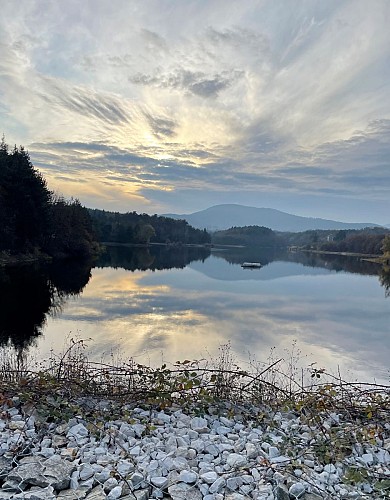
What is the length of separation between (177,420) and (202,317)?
519 inches

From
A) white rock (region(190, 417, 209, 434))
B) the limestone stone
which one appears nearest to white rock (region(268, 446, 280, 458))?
white rock (region(190, 417, 209, 434))

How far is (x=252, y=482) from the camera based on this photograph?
365 centimetres

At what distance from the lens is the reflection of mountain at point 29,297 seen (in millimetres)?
13609

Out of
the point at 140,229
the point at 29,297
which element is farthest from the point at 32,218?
the point at 140,229

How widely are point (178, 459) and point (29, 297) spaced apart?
19.1 m

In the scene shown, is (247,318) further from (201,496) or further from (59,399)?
(201,496)

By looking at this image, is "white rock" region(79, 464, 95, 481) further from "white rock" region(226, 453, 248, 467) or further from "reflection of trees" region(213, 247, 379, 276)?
"reflection of trees" region(213, 247, 379, 276)

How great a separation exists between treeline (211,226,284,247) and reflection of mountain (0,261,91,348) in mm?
147953

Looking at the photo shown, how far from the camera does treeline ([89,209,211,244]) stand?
9981 cm

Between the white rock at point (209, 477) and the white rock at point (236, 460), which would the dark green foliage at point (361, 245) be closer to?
the white rock at point (236, 460)

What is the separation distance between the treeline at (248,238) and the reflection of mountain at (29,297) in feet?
485

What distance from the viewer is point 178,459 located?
13.1ft

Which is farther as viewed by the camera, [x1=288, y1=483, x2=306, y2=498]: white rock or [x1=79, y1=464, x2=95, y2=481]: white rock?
[x1=79, y1=464, x2=95, y2=481]: white rock

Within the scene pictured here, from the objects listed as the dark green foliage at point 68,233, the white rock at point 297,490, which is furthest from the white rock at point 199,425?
the dark green foliage at point 68,233
